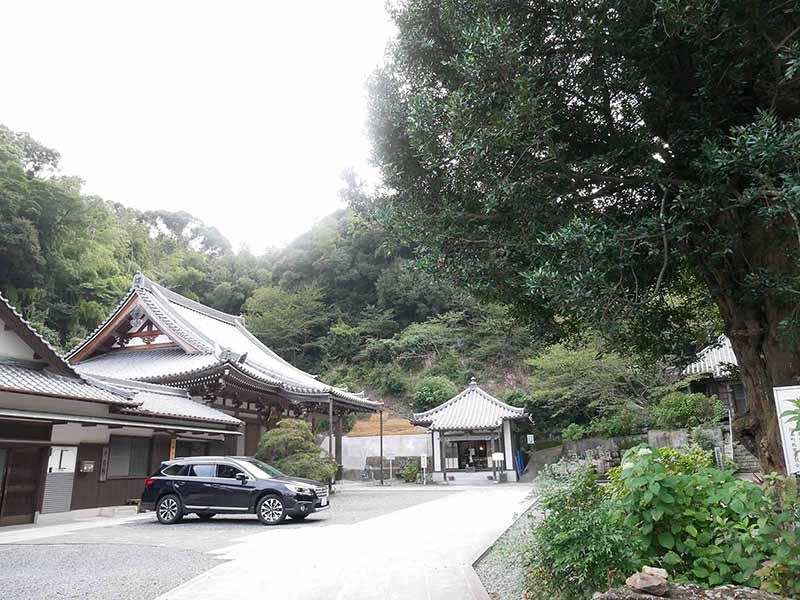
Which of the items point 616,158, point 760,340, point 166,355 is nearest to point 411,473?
point 166,355

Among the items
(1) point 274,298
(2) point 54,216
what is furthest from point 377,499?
(1) point 274,298

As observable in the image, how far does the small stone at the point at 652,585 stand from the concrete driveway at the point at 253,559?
1.96m

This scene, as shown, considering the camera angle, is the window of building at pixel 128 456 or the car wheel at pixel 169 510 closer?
the car wheel at pixel 169 510

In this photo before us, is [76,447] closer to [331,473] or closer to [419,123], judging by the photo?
[331,473]

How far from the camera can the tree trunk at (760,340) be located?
4680mm

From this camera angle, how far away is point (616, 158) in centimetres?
515

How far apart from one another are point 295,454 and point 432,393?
21.3 m

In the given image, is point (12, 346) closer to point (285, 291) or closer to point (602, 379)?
point (602, 379)

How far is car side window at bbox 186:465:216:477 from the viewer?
427 inches

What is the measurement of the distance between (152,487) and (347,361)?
3370 centimetres

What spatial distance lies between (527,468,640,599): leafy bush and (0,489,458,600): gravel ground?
146 inches

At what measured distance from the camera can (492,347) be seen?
41.2 meters

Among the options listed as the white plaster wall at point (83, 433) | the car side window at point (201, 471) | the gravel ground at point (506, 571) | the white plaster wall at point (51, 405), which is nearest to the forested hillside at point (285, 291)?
the white plaster wall at point (83, 433)

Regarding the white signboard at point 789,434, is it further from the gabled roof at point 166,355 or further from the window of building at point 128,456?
the window of building at point 128,456
